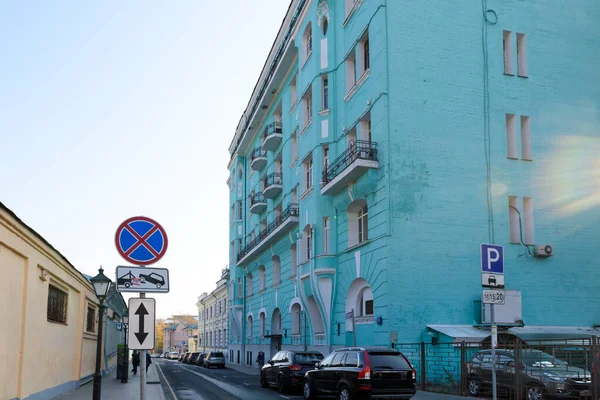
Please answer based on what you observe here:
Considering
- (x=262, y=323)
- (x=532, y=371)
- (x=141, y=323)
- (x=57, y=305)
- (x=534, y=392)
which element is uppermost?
(x=57, y=305)

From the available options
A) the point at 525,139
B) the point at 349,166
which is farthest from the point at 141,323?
the point at 525,139

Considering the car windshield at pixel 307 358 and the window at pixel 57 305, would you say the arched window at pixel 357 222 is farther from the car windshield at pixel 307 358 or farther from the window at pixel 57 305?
the window at pixel 57 305

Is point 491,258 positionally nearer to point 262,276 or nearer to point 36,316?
point 36,316

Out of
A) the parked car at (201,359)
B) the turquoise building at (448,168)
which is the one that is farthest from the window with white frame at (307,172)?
the parked car at (201,359)

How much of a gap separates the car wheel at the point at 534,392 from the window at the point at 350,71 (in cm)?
1731

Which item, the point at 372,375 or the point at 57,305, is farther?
the point at 57,305

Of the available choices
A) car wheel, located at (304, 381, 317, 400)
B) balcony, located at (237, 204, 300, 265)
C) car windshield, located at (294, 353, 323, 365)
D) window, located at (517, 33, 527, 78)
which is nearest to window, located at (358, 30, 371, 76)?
window, located at (517, 33, 527, 78)

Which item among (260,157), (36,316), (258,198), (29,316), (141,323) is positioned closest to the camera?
(141,323)

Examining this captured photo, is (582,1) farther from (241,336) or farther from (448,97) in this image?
(241,336)

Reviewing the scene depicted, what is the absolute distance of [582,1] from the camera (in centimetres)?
3133

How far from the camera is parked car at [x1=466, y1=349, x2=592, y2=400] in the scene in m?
17.0

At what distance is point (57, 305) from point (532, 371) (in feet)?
46.4

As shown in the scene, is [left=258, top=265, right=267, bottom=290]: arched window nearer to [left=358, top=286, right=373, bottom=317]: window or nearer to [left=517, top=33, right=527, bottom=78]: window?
[left=358, top=286, right=373, bottom=317]: window

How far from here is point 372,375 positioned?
1720cm
